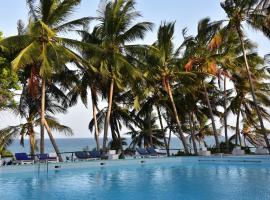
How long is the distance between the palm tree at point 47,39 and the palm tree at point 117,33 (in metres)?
1.71

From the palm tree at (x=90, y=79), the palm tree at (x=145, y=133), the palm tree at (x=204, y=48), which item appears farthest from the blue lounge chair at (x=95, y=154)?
the palm tree at (x=204, y=48)

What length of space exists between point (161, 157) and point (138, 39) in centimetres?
675

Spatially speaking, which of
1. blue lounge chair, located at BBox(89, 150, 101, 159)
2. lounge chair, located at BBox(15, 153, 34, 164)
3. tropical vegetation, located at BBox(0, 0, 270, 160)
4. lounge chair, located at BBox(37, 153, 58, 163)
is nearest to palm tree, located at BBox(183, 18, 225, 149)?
tropical vegetation, located at BBox(0, 0, 270, 160)

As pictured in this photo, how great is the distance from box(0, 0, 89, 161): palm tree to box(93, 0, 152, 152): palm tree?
171 centimetres

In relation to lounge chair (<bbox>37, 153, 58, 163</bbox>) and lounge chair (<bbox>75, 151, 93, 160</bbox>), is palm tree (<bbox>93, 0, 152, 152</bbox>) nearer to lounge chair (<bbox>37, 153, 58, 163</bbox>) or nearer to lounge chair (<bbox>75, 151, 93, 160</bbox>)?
lounge chair (<bbox>75, 151, 93, 160</bbox>)

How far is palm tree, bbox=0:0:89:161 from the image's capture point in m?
16.8

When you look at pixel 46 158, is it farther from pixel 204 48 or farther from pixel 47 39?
pixel 204 48

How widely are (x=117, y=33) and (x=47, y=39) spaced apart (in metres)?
4.14

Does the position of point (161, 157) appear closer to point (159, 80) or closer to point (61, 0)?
point (159, 80)

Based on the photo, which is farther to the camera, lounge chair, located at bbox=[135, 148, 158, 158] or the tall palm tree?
the tall palm tree

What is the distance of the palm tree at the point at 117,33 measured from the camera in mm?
19828

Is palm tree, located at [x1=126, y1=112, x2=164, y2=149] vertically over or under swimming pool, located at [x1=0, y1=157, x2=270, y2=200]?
over

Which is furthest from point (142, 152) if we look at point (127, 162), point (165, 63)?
point (165, 63)

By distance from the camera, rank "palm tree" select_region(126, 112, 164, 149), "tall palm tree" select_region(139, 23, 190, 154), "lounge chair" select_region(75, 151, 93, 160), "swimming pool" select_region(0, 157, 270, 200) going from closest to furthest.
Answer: "swimming pool" select_region(0, 157, 270, 200)
"lounge chair" select_region(75, 151, 93, 160)
"tall palm tree" select_region(139, 23, 190, 154)
"palm tree" select_region(126, 112, 164, 149)
